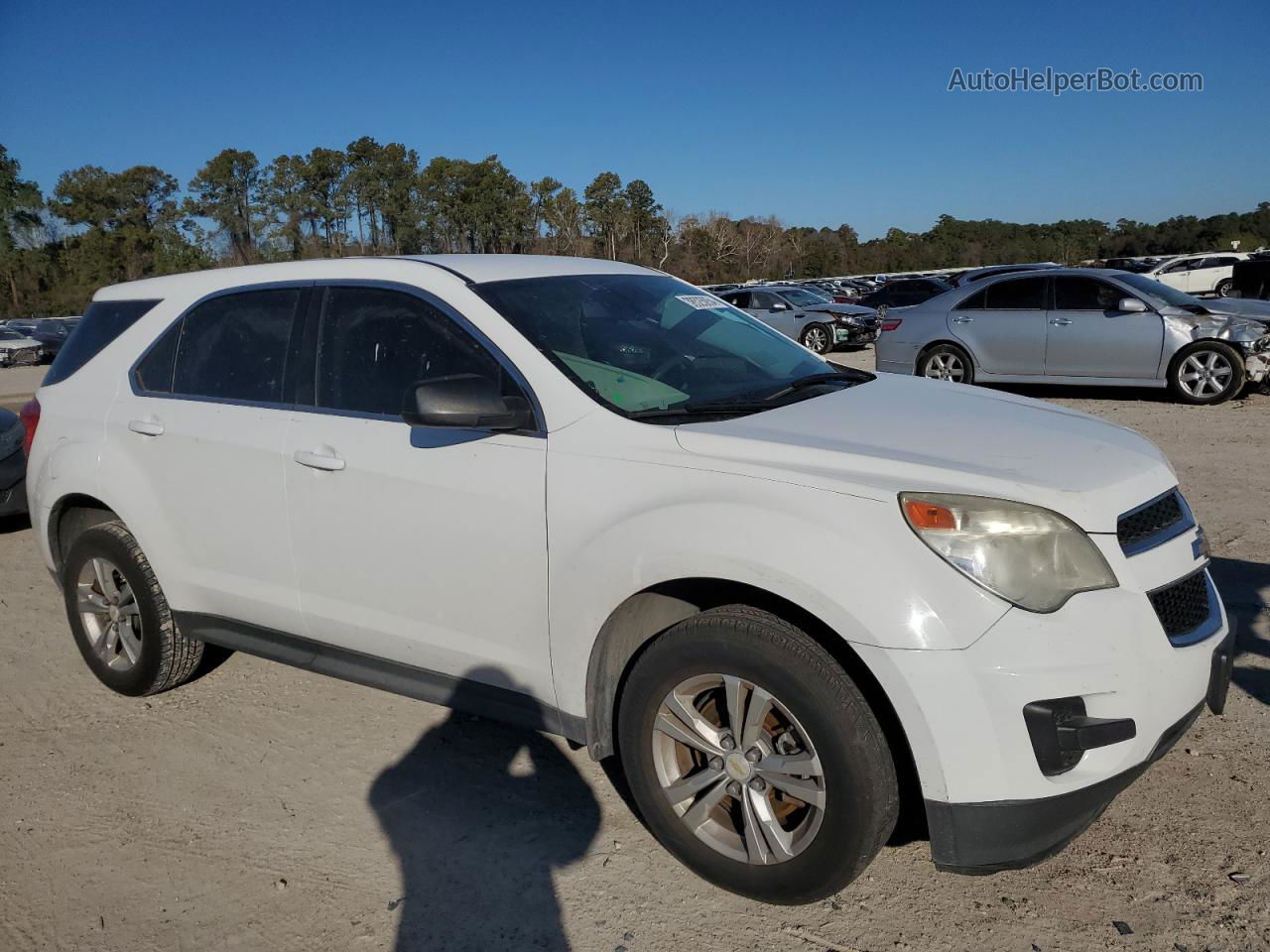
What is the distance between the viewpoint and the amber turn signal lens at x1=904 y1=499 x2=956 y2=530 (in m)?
2.39

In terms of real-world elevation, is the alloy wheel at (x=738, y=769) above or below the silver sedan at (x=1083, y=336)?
below

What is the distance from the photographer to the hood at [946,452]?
8.13 feet

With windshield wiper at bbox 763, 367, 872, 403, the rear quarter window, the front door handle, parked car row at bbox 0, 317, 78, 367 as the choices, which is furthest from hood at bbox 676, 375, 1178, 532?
parked car row at bbox 0, 317, 78, 367

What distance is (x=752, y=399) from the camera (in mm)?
3244

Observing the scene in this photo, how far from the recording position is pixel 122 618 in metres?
4.34

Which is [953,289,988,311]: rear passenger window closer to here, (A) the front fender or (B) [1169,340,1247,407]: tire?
(B) [1169,340,1247,407]: tire

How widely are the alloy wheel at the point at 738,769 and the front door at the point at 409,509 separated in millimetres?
473

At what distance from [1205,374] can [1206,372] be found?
0.03m

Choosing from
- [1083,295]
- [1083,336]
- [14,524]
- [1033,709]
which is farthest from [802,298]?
[1033,709]

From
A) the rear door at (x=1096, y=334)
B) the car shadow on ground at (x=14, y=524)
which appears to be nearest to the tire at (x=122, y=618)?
the car shadow on ground at (x=14, y=524)

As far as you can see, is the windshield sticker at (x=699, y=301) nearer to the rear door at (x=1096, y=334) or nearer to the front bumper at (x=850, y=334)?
the rear door at (x=1096, y=334)

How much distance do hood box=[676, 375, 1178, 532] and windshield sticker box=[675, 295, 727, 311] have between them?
84 cm

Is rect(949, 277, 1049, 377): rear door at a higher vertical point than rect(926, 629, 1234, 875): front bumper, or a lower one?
higher

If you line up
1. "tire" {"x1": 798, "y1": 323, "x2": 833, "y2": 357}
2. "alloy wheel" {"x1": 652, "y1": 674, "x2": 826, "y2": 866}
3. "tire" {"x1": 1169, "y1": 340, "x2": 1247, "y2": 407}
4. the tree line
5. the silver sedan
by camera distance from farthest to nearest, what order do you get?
the tree line, "tire" {"x1": 798, "y1": 323, "x2": 833, "y2": 357}, the silver sedan, "tire" {"x1": 1169, "y1": 340, "x2": 1247, "y2": 407}, "alloy wheel" {"x1": 652, "y1": 674, "x2": 826, "y2": 866}
